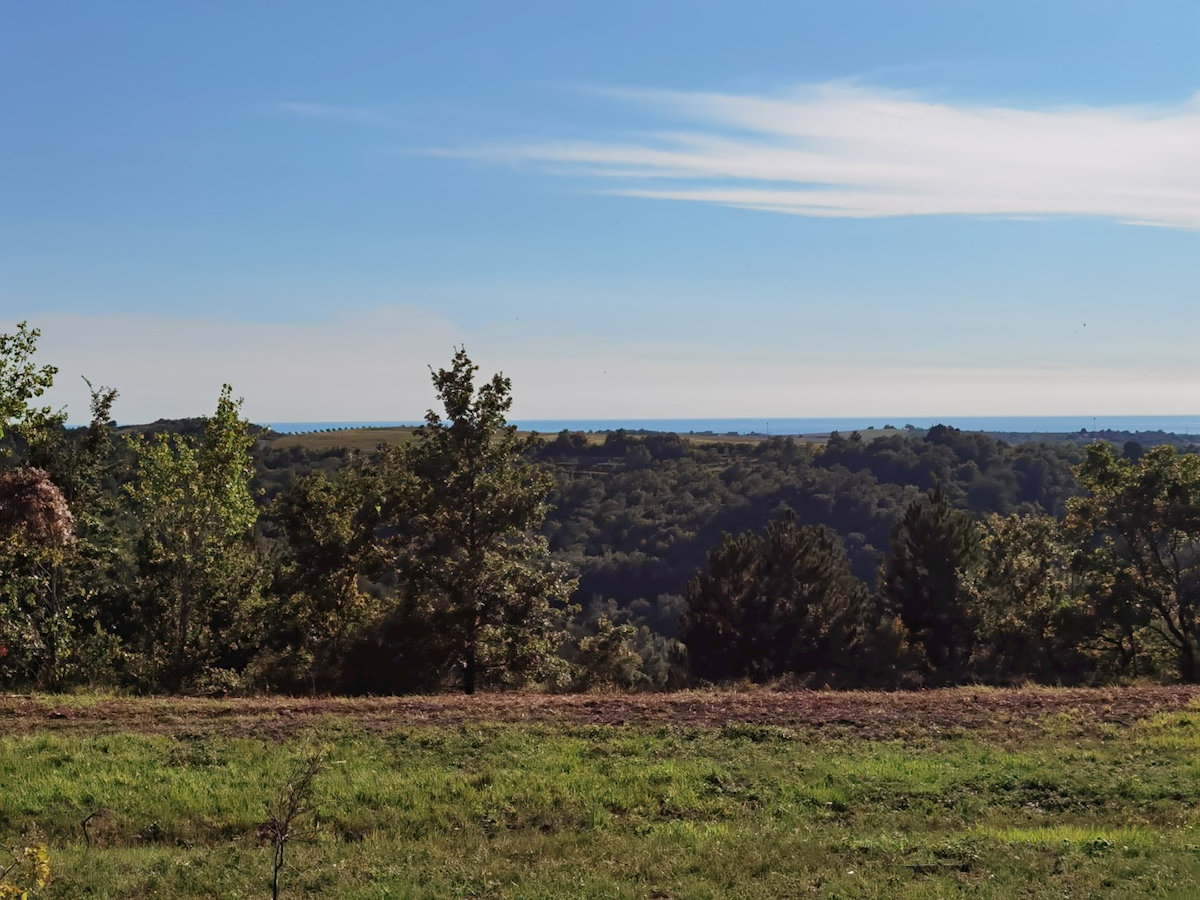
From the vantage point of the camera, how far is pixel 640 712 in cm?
1752

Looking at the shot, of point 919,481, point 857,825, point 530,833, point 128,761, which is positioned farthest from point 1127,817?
point 919,481

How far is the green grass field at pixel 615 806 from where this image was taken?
9.66m

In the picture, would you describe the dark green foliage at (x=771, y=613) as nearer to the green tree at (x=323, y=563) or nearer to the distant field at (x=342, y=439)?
the green tree at (x=323, y=563)

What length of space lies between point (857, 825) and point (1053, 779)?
3354mm

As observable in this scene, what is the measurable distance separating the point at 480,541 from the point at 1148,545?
21.6 metres

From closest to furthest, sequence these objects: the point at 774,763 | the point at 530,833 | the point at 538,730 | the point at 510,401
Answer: the point at 530,833 → the point at 774,763 → the point at 538,730 → the point at 510,401

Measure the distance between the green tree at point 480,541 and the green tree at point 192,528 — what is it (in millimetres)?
4509

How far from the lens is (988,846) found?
1056cm

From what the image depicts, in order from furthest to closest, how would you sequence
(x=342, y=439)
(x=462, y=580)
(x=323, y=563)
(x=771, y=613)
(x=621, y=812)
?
(x=342, y=439), (x=771, y=613), (x=323, y=563), (x=462, y=580), (x=621, y=812)

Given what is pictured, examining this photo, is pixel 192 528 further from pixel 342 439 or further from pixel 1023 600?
pixel 342 439

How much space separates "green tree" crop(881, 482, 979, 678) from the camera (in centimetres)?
4306

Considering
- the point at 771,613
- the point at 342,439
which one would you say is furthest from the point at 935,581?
the point at 342,439

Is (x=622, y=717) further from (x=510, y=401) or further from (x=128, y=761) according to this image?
(x=510, y=401)

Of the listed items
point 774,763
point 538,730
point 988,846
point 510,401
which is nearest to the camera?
point 988,846
